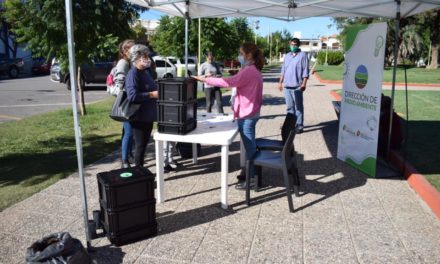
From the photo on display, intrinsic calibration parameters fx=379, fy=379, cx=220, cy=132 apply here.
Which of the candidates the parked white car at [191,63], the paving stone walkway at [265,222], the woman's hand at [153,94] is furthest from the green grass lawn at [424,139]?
the parked white car at [191,63]

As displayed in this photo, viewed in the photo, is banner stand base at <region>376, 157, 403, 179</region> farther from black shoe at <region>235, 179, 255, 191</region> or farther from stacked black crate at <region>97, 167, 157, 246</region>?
stacked black crate at <region>97, 167, 157, 246</region>

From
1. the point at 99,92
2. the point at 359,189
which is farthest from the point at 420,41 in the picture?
the point at 359,189

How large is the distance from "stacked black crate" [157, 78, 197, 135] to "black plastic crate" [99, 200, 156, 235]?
1.08m

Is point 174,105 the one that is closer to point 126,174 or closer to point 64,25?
point 126,174

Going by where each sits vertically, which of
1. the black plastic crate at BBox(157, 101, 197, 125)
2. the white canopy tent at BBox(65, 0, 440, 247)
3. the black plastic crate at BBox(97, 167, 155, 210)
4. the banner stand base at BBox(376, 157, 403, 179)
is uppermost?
the white canopy tent at BBox(65, 0, 440, 247)

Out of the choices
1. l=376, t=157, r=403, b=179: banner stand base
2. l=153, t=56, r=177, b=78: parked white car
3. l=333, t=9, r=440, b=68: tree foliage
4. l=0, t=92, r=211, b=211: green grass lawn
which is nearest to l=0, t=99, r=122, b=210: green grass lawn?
l=0, t=92, r=211, b=211: green grass lawn

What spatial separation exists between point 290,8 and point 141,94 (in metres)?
3.09

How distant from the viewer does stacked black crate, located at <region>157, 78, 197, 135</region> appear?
14.3ft

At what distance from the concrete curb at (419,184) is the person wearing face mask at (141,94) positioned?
3507 millimetres

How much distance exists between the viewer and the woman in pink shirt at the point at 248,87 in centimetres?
456

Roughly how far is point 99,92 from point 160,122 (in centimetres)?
1468

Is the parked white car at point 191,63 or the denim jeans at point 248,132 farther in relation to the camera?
the parked white car at point 191,63

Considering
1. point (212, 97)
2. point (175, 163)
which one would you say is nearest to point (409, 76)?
point (212, 97)

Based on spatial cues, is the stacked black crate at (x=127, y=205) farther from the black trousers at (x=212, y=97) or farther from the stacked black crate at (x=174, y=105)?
the black trousers at (x=212, y=97)
